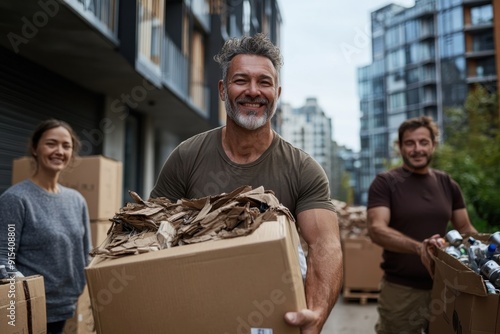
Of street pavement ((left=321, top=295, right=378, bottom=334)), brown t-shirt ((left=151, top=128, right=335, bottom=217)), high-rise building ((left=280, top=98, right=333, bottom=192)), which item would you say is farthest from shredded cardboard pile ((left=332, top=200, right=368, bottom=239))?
high-rise building ((left=280, top=98, right=333, bottom=192))

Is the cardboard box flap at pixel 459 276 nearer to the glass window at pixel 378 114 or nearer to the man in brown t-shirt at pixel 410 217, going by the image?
the man in brown t-shirt at pixel 410 217

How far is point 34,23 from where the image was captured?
4.84 m

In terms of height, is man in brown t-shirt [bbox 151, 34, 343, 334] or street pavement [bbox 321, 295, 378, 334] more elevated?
man in brown t-shirt [bbox 151, 34, 343, 334]

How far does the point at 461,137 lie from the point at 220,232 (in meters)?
18.2

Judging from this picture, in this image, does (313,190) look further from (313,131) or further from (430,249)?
(313,131)

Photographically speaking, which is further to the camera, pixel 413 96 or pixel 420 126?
pixel 413 96

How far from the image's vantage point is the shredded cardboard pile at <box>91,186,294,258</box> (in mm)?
1445

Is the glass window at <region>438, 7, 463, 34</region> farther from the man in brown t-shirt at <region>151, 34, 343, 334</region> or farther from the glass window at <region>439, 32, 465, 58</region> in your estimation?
the man in brown t-shirt at <region>151, 34, 343, 334</region>

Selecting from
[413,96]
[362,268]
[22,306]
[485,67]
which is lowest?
[362,268]

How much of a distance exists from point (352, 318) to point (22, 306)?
521 cm

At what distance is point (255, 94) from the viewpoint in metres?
1.93

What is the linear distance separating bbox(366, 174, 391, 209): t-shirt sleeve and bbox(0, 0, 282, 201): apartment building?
350cm

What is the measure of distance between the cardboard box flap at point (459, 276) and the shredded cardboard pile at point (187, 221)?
686mm

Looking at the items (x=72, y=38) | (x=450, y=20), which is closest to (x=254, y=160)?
(x=72, y=38)
